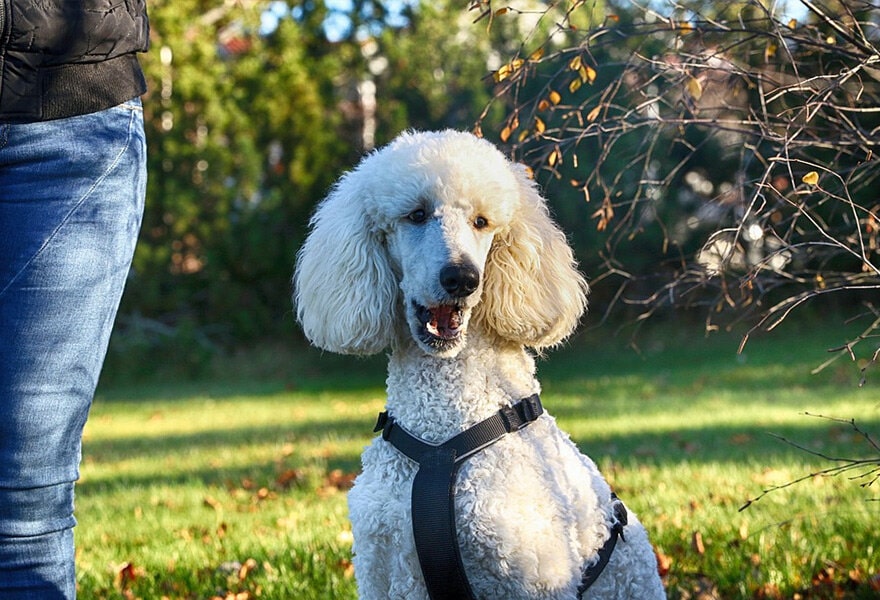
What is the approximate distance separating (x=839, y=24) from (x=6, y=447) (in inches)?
91.8

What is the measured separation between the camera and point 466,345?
101 inches

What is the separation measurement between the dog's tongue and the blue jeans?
0.79 m

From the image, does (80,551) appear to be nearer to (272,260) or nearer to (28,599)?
(28,599)

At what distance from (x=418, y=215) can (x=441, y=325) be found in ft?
1.02

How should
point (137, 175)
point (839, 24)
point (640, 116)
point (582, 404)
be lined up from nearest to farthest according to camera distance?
1. point (137, 175)
2. point (839, 24)
3. point (640, 116)
4. point (582, 404)

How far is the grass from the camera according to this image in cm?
358

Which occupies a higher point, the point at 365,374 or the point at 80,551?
the point at 80,551

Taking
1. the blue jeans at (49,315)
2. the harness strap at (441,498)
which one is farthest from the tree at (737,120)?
the blue jeans at (49,315)

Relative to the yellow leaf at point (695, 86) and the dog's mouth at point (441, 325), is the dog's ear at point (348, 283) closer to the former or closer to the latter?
the dog's mouth at point (441, 325)

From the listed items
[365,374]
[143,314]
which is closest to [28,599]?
[365,374]

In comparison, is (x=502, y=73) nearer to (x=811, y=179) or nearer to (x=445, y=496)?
(x=811, y=179)

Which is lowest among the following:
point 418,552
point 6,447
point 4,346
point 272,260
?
point 272,260

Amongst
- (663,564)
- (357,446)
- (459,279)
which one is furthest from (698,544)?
(357,446)

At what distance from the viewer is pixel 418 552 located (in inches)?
89.3
